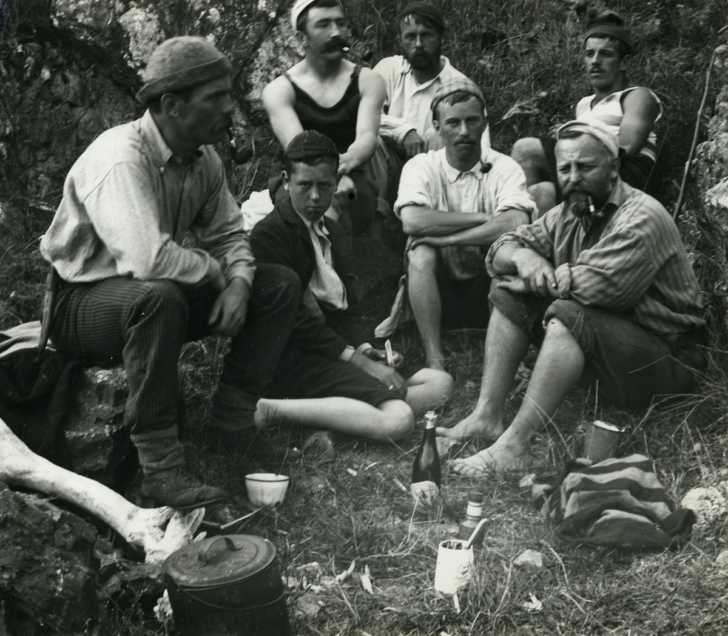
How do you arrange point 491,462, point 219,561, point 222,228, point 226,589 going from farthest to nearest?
point 491,462 → point 222,228 → point 219,561 → point 226,589

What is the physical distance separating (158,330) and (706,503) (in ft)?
8.49

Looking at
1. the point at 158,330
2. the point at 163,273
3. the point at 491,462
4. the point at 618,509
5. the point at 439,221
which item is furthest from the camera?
the point at 439,221

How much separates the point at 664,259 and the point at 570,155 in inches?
28.3

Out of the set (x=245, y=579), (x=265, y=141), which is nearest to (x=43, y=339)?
(x=245, y=579)

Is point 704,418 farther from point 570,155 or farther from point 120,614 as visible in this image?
point 120,614

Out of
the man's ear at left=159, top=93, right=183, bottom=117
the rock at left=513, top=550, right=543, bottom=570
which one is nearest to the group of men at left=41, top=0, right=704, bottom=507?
the man's ear at left=159, top=93, right=183, bottom=117

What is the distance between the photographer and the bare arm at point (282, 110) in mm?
6738

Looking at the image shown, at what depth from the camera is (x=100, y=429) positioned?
491cm

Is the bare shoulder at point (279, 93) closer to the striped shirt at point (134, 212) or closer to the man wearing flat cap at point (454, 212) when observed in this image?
the man wearing flat cap at point (454, 212)

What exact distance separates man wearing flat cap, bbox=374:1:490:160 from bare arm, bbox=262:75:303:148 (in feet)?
2.50

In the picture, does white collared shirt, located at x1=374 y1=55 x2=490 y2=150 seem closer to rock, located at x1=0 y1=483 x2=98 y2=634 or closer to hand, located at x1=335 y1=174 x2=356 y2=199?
hand, located at x1=335 y1=174 x2=356 y2=199

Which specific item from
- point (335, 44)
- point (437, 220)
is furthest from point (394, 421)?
point (335, 44)

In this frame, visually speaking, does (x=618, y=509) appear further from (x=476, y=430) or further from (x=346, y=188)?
(x=346, y=188)

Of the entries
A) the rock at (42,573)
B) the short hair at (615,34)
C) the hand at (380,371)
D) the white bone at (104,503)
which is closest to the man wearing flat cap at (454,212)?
the hand at (380,371)
